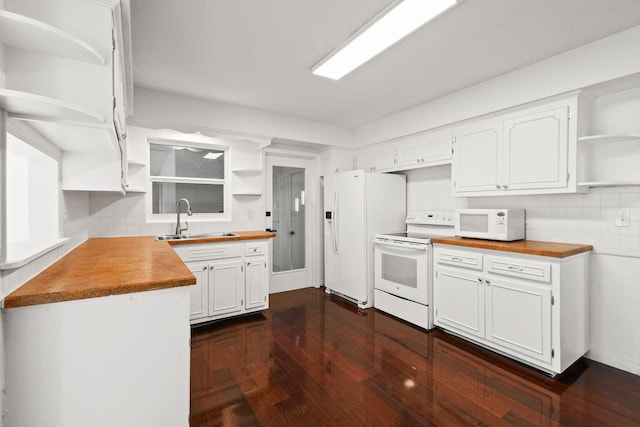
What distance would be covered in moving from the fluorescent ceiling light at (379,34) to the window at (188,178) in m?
1.86

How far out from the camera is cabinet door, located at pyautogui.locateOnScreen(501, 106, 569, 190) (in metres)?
2.46

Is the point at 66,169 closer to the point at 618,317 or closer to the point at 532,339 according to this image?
the point at 532,339

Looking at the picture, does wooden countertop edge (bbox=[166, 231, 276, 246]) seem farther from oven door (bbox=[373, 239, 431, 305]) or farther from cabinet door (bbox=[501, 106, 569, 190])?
cabinet door (bbox=[501, 106, 569, 190])

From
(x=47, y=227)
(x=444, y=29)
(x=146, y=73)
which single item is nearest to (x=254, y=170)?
(x=146, y=73)

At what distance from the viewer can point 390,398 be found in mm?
2008

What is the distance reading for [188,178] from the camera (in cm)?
372

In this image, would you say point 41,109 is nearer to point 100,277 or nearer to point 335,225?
point 100,277

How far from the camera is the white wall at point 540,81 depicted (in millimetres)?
2178

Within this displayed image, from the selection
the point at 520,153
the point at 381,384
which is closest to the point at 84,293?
the point at 381,384

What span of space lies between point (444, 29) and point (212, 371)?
9.65 feet

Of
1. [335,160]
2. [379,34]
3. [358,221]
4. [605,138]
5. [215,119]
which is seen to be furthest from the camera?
[335,160]

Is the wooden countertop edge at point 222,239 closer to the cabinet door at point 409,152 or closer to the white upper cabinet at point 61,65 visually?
the white upper cabinet at point 61,65

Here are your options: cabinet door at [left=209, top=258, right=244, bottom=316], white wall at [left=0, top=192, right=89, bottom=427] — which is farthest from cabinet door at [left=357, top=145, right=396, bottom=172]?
white wall at [left=0, top=192, right=89, bottom=427]

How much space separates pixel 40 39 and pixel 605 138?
332 cm
